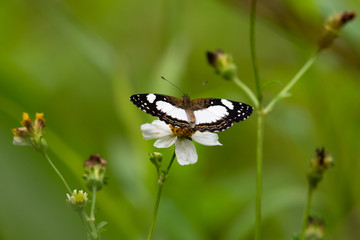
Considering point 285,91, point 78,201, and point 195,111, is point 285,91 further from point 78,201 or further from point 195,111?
point 78,201

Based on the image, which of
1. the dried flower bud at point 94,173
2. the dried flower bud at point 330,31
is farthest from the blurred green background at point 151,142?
the dried flower bud at point 330,31

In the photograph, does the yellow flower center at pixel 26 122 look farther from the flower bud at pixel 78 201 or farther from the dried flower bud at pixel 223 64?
the dried flower bud at pixel 223 64

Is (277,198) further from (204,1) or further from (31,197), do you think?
(204,1)

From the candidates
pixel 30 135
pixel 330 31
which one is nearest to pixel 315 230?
pixel 330 31

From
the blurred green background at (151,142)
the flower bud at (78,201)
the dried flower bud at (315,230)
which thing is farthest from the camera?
the blurred green background at (151,142)

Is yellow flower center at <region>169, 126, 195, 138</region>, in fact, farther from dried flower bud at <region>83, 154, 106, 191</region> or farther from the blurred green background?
the blurred green background

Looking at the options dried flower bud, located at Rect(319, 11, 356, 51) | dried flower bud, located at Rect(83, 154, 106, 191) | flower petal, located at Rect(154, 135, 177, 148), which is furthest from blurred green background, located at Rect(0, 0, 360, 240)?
dried flower bud, located at Rect(319, 11, 356, 51)
